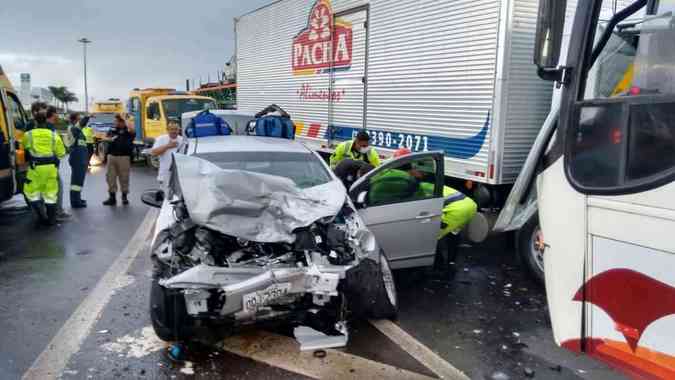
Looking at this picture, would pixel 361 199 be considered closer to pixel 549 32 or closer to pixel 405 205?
pixel 405 205

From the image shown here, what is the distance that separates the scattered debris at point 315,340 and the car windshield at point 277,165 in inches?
55.3

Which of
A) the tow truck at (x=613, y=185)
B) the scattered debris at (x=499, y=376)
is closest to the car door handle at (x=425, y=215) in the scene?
the scattered debris at (x=499, y=376)

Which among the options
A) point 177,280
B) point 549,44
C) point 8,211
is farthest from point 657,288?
point 8,211

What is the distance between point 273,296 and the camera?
12.0ft

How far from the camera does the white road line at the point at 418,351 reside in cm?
383

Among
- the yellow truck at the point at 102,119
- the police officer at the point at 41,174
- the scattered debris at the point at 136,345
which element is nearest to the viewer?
the scattered debris at the point at 136,345

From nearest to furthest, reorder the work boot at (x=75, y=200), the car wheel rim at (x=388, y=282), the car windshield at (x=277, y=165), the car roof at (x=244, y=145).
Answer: the car wheel rim at (x=388, y=282), the car windshield at (x=277, y=165), the car roof at (x=244, y=145), the work boot at (x=75, y=200)

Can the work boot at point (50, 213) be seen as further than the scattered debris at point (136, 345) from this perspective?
Yes

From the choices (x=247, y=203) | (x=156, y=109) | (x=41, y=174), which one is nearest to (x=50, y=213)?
(x=41, y=174)

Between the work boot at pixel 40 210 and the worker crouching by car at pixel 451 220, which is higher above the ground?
the worker crouching by car at pixel 451 220

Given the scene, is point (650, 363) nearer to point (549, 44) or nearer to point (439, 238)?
point (549, 44)

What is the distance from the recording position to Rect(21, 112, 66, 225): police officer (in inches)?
321

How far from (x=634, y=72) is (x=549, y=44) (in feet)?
1.57

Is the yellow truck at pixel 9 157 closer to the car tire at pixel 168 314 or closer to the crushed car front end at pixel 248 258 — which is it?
the crushed car front end at pixel 248 258
